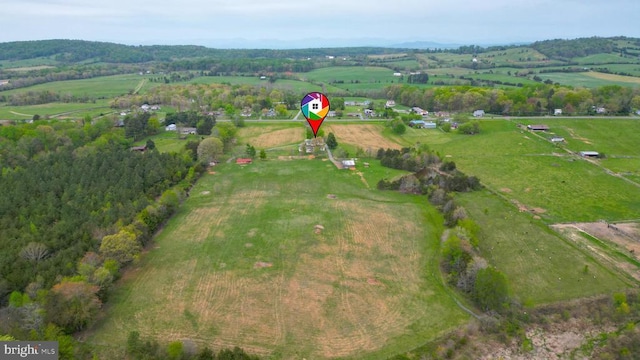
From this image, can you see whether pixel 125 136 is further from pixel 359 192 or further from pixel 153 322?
pixel 153 322

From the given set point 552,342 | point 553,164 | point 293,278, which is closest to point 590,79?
point 553,164

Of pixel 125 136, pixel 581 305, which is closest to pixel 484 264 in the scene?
pixel 581 305

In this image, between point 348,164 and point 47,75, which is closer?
point 348,164

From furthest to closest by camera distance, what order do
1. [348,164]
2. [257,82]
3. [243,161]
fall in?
[257,82] → [243,161] → [348,164]

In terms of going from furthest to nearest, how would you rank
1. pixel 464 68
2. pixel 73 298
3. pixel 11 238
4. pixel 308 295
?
pixel 464 68 → pixel 11 238 → pixel 308 295 → pixel 73 298

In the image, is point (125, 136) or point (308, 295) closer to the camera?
point (308, 295)

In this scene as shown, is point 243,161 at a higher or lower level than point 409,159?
lower

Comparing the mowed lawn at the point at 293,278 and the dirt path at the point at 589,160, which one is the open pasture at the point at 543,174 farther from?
the mowed lawn at the point at 293,278

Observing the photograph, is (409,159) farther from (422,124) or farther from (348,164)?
(422,124)
